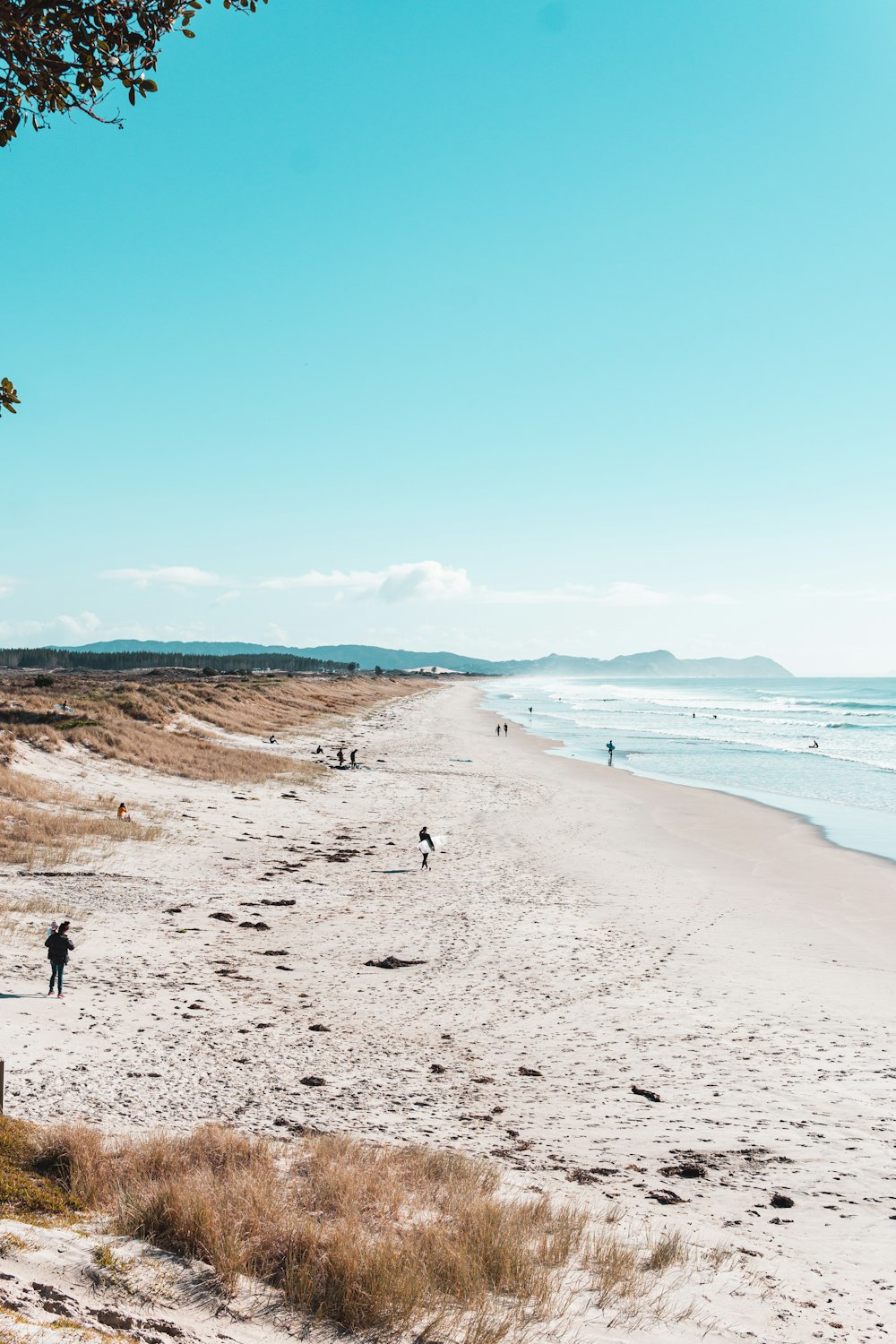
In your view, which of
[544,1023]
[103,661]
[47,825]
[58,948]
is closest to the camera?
[58,948]

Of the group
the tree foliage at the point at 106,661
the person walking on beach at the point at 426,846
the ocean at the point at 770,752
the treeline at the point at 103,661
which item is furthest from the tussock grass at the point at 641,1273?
the treeline at the point at 103,661

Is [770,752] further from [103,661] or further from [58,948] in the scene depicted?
[103,661]

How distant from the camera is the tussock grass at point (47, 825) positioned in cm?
1777

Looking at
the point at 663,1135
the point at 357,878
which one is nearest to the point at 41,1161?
the point at 663,1135

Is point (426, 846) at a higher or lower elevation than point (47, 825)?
lower

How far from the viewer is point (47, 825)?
19.6 m

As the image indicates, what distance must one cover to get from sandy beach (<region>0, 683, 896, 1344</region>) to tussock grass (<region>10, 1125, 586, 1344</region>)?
24.6 inches

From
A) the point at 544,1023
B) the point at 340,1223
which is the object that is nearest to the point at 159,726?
the point at 544,1023

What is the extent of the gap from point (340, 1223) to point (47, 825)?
53.6 ft

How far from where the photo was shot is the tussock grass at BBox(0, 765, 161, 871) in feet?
58.3

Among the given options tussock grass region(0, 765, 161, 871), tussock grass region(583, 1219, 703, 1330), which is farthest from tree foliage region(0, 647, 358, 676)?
tussock grass region(583, 1219, 703, 1330)

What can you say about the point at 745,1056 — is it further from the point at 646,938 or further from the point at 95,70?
the point at 95,70

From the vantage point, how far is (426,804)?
29250 mm

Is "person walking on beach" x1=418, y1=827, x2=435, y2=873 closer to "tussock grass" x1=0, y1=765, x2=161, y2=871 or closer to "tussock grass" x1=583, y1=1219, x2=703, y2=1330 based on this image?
"tussock grass" x1=0, y1=765, x2=161, y2=871
